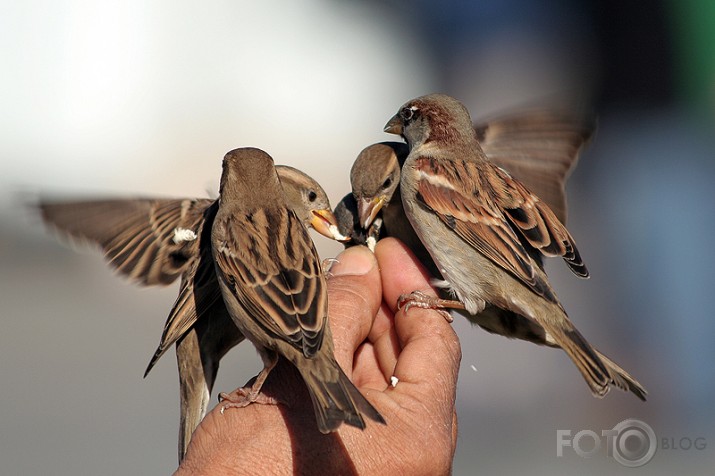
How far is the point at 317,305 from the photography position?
2391 millimetres

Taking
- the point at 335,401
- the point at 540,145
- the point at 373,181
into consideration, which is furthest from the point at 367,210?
the point at 335,401

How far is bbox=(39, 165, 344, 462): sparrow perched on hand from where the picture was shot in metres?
3.00

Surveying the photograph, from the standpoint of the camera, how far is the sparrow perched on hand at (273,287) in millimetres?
2168

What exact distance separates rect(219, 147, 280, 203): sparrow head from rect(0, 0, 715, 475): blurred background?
0.76 meters

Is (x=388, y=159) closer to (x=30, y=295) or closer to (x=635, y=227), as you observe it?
(x=635, y=227)

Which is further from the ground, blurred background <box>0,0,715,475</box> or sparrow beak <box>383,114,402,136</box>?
sparrow beak <box>383,114,402,136</box>

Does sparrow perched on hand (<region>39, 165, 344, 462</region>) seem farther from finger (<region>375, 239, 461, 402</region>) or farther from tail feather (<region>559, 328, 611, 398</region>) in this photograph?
tail feather (<region>559, 328, 611, 398</region>)

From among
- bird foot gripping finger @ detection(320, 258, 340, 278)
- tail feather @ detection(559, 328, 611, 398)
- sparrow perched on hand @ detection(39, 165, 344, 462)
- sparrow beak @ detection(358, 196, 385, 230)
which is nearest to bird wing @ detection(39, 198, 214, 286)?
sparrow perched on hand @ detection(39, 165, 344, 462)

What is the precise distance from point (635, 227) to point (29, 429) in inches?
169

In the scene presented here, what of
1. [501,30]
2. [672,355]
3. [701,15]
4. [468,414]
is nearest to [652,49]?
[701,15]

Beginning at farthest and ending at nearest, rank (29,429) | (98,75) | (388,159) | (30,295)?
(98,75)
(30,295)
(29,429)
(388,159)

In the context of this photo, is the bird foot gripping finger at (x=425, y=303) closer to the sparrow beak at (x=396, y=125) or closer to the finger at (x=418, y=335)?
the finger at (x=418, y=335)

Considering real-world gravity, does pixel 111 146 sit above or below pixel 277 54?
below

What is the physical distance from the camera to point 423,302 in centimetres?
276
